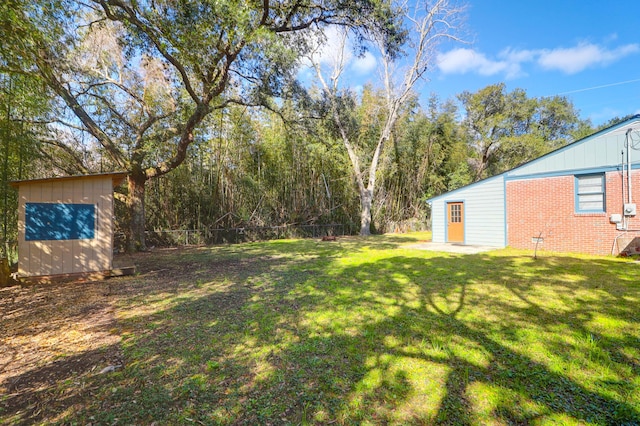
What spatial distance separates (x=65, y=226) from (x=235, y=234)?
7.25m

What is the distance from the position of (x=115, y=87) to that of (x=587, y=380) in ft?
39.2

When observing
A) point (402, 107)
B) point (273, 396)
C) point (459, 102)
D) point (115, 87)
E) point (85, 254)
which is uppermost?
point (459, 102)

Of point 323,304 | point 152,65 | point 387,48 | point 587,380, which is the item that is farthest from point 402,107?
Answer: point 587,380

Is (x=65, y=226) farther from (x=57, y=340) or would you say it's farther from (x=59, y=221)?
(x=57, y=340)

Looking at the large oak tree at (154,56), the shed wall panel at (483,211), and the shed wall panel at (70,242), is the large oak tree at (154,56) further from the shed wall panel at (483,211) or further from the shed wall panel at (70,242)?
the shed wall panel at (483,211)

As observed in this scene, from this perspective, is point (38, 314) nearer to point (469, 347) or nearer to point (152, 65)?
point (469, 347)

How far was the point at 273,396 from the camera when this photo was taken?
5.96ft

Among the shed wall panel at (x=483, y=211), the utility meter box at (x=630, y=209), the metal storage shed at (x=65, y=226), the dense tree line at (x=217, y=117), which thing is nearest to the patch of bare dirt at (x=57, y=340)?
the metal storage shed at (x=65, y=226)

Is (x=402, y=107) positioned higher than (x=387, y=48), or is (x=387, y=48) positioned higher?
(x=402, y=107)

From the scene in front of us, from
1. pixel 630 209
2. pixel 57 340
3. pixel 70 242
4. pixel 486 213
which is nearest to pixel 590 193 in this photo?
pixel 630 209

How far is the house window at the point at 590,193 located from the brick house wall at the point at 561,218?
0.15 meters

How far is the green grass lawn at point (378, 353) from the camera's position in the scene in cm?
167

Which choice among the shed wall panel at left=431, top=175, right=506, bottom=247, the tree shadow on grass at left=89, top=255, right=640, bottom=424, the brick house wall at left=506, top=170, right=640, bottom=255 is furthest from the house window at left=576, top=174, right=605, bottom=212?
the tree shadow on grass at left=89, top=255, right=640, bottom=424

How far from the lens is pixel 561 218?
745 centimetres
